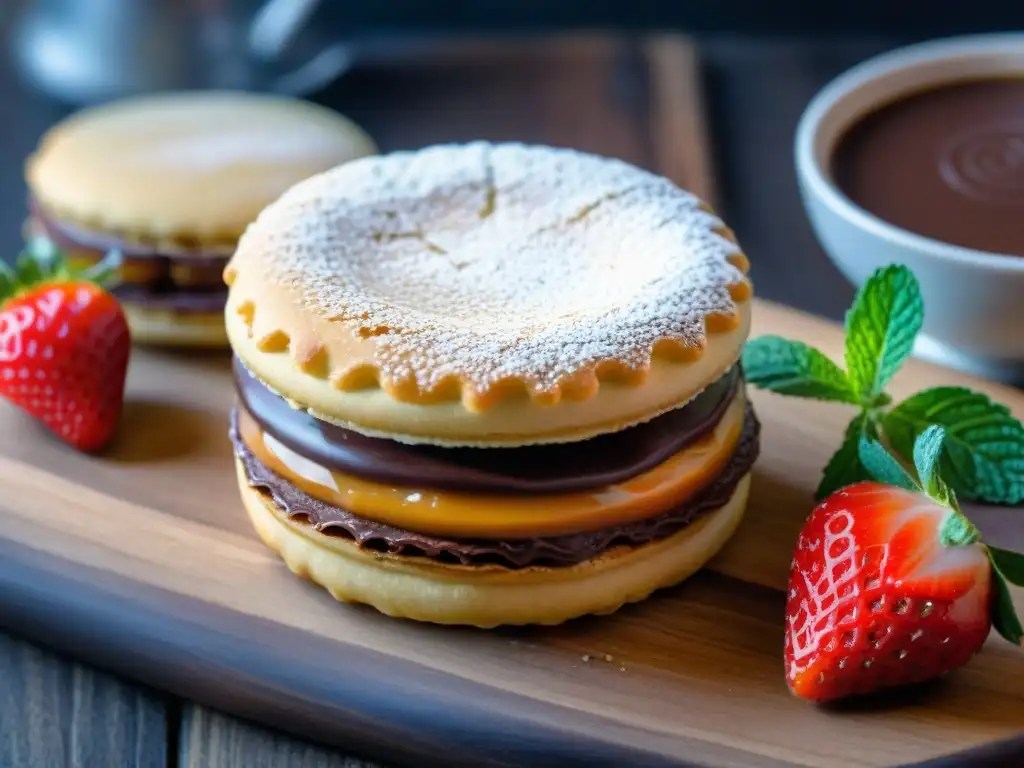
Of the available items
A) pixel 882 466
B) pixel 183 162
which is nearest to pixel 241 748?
pixel 882 466

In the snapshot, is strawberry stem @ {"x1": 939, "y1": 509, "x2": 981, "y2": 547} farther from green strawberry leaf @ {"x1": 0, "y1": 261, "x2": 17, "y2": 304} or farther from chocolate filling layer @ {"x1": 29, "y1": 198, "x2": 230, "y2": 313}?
green strawberry leaf @ {"x1": 0, "y1": 261, "x2": 17, "y2": 304}

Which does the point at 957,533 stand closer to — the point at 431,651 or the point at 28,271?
the point at 431,651

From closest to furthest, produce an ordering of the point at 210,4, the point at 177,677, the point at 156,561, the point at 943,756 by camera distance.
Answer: the point at 943,756 → the point at 177,677 → the point at 156,561 → the point at 210,4

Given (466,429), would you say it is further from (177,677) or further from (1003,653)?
(1003,653)

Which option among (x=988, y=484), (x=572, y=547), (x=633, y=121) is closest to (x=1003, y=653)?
(x=988, y=484)

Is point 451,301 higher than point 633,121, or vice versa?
point 451,301

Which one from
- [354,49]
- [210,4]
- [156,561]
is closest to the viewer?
[156,561]

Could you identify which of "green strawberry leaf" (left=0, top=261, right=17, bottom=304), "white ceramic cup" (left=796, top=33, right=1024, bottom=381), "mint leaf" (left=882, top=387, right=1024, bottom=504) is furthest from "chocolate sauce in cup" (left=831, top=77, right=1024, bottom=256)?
"green strawberry leaf" (left=0, top=261, right=17, bottom=304)
